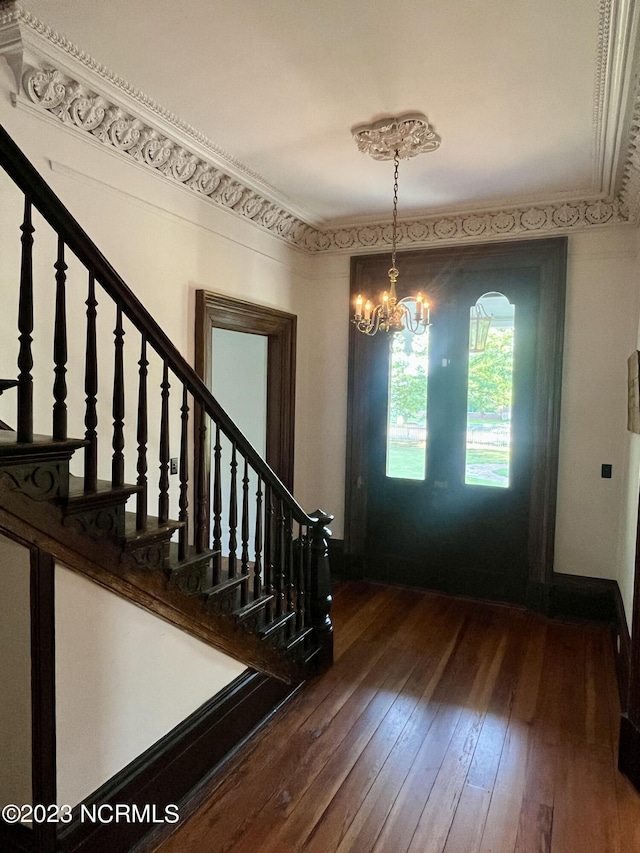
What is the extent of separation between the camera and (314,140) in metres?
3.01

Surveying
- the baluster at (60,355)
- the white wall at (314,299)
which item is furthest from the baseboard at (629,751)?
the baluster at (60,355)

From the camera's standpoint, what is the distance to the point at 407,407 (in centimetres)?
453

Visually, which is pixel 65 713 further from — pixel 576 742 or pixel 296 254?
pixel 296 254

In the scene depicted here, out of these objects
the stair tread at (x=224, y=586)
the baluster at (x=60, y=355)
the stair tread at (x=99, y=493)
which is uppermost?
the baluster at (x=60, y=355)

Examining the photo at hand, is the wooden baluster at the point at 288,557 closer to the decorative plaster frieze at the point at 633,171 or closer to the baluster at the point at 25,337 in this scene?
the baluster at the point at 25,337

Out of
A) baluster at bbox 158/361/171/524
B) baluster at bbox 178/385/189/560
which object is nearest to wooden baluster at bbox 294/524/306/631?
baluster at bbox 178/385/189/560

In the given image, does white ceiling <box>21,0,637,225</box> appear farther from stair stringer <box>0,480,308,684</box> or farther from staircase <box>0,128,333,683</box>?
stair stringer <box>0,480,308,684</box>

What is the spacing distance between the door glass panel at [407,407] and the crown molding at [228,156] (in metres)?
0.83

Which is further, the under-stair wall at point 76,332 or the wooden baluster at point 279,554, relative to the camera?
the wooden baluster at point 279,554

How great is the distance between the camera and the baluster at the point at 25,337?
4.96 feet

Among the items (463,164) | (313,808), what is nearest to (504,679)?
(313,808)

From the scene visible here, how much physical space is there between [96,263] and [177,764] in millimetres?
1915

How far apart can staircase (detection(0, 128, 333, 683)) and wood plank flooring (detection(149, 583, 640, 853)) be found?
1.36 ft

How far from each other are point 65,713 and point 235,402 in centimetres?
297
